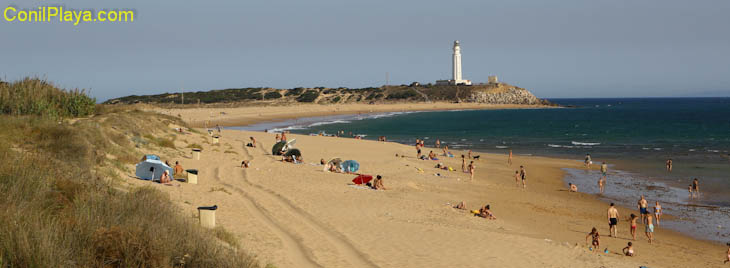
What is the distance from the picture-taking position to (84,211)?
22.0ft

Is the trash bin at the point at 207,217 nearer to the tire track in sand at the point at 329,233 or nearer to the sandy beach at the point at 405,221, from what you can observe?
the sandy beach at the point at 405,221

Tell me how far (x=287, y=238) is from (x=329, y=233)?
1.26 meters

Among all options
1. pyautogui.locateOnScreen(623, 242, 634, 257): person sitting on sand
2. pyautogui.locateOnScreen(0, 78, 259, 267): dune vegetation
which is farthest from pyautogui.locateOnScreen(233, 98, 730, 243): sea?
pyautogui.locateOnScreen(0, 78, 259, 267): dune vegetation

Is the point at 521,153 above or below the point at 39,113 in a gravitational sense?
below

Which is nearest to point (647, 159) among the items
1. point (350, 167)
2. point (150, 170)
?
point (350, 167)

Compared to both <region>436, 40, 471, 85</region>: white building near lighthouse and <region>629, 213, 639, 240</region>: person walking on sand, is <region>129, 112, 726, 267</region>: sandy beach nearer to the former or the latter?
<region>629, 213, 639, 240</region>: person walking on sand

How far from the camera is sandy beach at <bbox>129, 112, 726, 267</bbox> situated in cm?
1086

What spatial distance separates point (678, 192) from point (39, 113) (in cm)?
2560

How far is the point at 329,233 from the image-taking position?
12078 millimetres

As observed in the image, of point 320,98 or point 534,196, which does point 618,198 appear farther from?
point 320,98

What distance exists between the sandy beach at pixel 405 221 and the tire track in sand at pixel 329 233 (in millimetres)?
23

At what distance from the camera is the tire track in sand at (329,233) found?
33.5 feet

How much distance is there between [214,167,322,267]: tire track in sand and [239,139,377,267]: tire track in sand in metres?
0.71

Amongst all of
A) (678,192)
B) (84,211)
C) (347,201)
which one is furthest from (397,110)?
(84,211)
